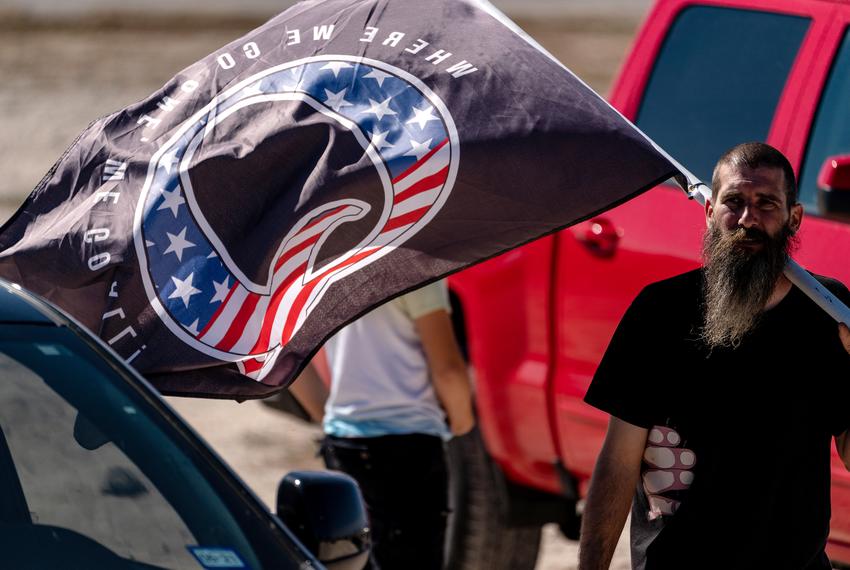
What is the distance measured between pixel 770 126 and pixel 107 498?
2.85 metres

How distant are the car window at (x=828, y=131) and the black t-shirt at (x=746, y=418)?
163 cm

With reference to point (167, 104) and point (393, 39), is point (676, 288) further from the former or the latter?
point (167, 104)

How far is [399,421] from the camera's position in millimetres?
4727

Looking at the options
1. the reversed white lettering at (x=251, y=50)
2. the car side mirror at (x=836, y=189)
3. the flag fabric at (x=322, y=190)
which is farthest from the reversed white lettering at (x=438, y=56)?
the car side mirror at (x=836, y=189)

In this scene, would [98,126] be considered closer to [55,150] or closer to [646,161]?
[646,161]

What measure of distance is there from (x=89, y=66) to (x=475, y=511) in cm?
1382

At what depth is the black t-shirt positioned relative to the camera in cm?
335

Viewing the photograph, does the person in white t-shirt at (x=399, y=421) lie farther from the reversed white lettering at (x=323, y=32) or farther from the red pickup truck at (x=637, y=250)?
the reversed white lettering at (x=323, y=32)

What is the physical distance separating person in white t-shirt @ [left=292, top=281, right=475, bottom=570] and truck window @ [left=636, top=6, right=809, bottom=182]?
1.17 meters

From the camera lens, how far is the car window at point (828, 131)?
4930mm

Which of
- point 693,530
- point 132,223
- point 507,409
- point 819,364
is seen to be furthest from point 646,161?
point 507,409

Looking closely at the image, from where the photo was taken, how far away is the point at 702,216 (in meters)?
5.09

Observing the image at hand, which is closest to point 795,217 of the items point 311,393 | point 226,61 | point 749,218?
point 749,218

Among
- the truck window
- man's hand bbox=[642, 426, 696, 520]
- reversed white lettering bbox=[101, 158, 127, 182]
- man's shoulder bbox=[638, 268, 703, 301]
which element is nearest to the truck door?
the truck window
